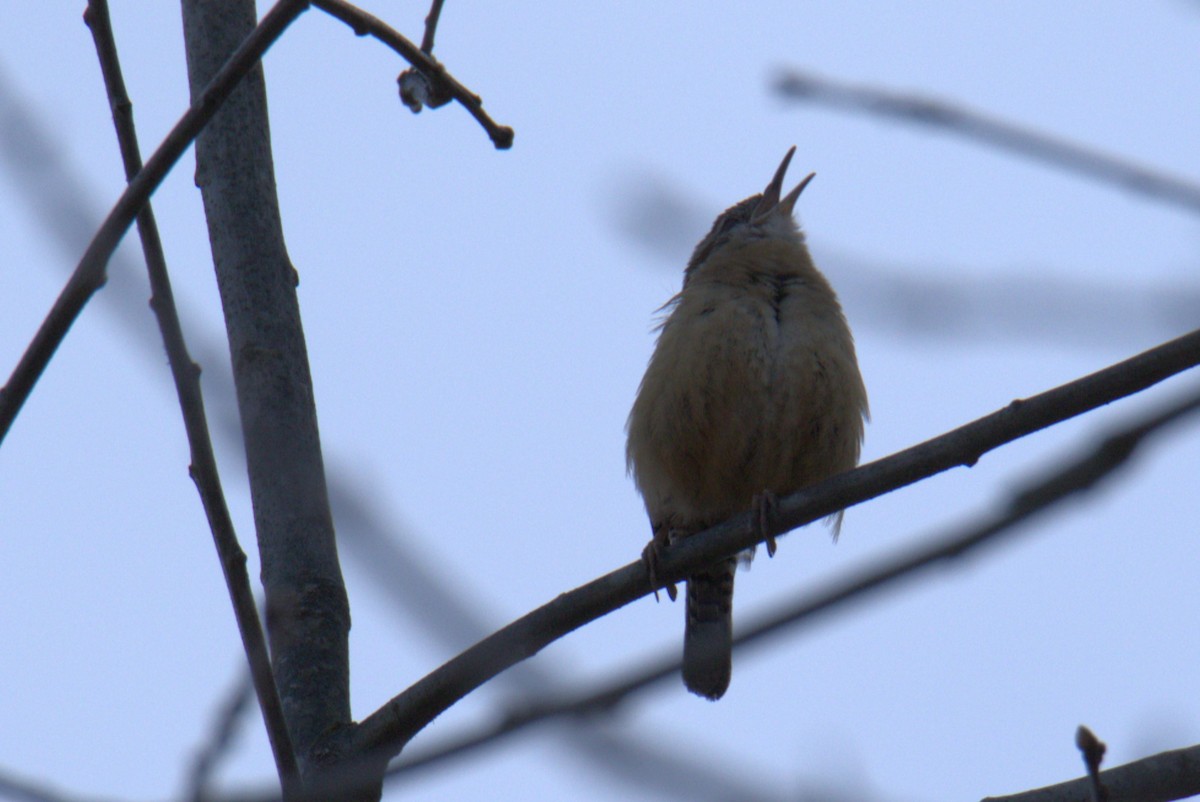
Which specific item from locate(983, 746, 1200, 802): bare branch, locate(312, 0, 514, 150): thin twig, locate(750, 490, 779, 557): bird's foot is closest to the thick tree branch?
locate(312, 0, 514, 150): thin twig

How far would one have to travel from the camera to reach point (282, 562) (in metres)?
4.01

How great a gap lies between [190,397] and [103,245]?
340mm

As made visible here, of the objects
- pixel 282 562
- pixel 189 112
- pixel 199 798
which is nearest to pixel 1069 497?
pixel 199 798

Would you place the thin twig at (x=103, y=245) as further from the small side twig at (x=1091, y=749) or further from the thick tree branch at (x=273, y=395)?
the small side twig at (x=1091, y=749)

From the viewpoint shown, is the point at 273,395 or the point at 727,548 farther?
the point at 273,395

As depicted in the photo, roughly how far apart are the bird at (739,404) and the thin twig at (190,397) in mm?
3143

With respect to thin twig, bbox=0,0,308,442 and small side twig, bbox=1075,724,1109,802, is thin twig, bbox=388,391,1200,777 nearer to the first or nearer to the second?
small side twig, bbox=1075,724,1109,802

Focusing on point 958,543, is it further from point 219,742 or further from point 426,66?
point 426,66

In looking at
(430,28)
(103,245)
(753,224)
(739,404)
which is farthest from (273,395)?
(753,224)

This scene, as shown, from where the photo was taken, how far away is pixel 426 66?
9.83 feet

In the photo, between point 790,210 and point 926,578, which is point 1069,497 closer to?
point 926,578

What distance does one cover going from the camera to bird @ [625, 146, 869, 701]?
567cm

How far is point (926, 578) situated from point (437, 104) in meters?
2.29

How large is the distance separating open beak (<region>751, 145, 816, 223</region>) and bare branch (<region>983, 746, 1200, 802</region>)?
189 inches
